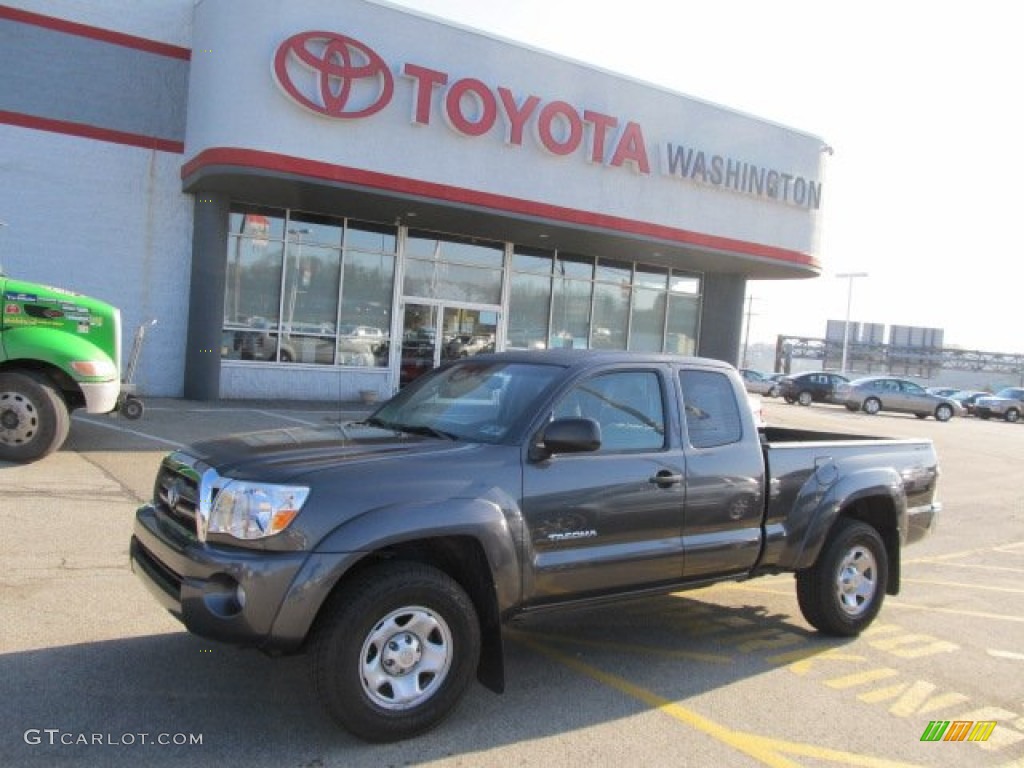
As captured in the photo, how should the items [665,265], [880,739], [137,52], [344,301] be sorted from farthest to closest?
[665,265] → [344,301] → [137,52] → [880,739]

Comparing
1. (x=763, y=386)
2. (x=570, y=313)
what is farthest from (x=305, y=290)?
(x=763, y=386)

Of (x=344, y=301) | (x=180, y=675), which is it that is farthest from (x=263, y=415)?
(x=180, y=675)

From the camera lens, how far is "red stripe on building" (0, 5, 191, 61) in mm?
14570

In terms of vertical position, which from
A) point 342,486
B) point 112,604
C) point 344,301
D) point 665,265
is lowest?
point 112,604

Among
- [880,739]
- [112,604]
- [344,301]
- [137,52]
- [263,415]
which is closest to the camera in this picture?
[880,739]

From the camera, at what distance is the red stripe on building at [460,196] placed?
1381 cm

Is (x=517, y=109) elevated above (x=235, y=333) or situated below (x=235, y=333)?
above

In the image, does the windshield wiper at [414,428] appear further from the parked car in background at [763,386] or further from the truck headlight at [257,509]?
the parked car in background at [763,386]

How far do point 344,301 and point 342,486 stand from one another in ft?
47.1

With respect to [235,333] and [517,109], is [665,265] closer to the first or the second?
[517,109]

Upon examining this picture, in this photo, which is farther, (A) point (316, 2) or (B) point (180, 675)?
(A) point (316, 2)

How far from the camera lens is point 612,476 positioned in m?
4.42

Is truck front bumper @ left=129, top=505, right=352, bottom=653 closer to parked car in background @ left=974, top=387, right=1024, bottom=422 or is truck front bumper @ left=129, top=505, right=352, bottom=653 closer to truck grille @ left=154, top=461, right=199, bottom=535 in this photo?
truck grille @ left=154, top=461, right=199, bottom=535

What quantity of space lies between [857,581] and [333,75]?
12042 mm
